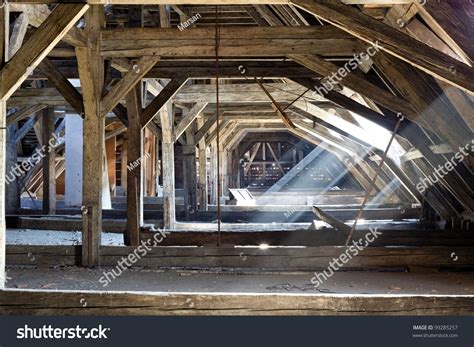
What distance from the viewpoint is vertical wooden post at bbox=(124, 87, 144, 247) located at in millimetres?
6023

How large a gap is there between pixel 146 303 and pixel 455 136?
3330 millimetres

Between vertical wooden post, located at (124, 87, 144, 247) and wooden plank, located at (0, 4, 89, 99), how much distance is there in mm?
2400

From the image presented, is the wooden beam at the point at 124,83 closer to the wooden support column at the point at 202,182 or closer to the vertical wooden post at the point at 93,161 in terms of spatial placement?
the vertical wooden post at the point at 93,161

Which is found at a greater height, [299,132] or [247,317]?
[299,132]

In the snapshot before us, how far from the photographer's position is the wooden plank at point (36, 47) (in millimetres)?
3428

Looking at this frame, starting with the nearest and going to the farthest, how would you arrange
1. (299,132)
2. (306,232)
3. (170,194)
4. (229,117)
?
(306,232)
(170,194)
(229,117)
(299,132)

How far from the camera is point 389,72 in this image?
4.93 meters

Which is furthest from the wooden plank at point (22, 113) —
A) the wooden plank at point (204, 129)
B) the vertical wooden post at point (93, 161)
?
the vertical wooden post at point (93, 161)

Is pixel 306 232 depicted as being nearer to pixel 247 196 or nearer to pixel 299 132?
pixel 299 132

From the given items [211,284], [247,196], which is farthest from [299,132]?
[211,284]

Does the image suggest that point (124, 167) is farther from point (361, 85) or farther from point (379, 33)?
point (379, 33)
